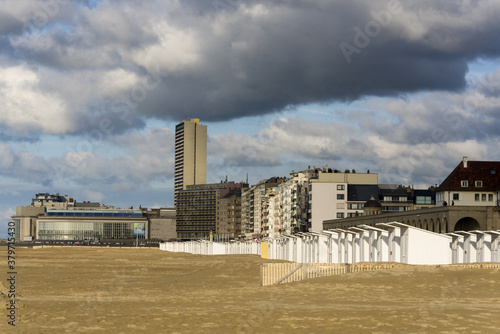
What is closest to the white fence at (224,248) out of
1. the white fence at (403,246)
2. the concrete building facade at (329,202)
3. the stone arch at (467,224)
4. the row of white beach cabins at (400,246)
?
the concrete building facade at (329,202)

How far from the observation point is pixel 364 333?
19.2 metres

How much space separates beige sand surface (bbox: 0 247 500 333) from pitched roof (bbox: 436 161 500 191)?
253ft

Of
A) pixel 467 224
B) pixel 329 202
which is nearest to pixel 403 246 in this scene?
pixel 467 224

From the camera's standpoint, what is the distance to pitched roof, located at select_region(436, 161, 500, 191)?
11425 cm

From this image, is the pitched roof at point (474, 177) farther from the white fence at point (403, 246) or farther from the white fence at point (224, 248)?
the white fence at point (403, 246)

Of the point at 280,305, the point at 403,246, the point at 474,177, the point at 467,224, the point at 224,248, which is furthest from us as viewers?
the point at 224,248

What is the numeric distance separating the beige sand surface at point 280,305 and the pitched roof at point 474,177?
77151 mm

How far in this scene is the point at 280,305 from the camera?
1050 inches

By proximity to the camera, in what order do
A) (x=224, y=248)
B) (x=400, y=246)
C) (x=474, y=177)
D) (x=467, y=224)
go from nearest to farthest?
(x=400, y=246) → (x=467, y=224) → (x=474, y=177) → (x=224, y=248)

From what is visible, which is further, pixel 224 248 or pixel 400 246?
pixel 224 248

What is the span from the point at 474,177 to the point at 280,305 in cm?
9473

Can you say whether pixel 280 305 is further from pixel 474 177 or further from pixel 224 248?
pixel 224 248

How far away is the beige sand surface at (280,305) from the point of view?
20703mm

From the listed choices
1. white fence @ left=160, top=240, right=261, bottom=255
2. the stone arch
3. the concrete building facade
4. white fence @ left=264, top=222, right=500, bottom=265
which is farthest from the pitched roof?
the concrete building facade
